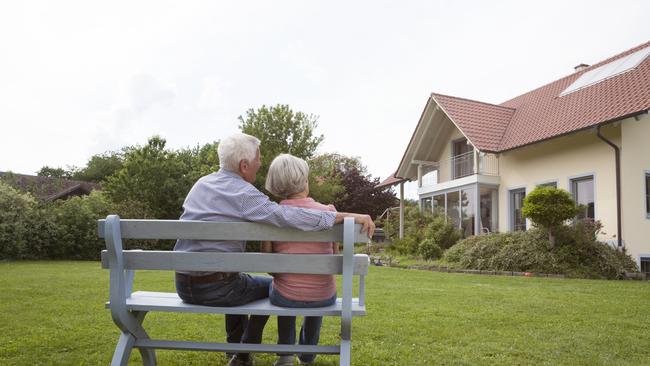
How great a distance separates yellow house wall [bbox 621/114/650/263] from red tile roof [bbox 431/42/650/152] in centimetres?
76

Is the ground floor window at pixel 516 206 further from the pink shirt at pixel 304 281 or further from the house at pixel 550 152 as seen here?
the pink shirt at pixel 304 281

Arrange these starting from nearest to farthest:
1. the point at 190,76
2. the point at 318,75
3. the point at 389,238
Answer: the point at 318,75
the point at 190,76
the point at 389,238

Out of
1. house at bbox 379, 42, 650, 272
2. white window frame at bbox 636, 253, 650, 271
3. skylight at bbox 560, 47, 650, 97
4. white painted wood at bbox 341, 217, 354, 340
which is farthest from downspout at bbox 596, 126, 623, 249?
white painted wood at bbox 341, 217, 354, 340

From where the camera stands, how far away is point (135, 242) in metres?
23.6

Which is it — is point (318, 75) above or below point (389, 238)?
above

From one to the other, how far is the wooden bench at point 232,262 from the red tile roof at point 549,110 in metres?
14.8

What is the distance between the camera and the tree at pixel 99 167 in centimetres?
6756

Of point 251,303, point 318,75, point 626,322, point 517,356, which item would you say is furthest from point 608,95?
point 251,303

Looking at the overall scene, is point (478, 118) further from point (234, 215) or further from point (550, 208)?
point (234, 215)

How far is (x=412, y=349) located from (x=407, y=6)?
11.7 meters

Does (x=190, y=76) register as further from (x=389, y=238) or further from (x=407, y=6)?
(x=389, y=238)

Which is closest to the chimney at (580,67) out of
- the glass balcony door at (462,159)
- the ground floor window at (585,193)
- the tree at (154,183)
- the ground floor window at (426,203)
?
the glass balcony door at (462,159)

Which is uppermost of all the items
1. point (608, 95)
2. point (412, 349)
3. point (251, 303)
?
point (608, 95)

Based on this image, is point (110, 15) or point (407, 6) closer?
point (110, 15)
